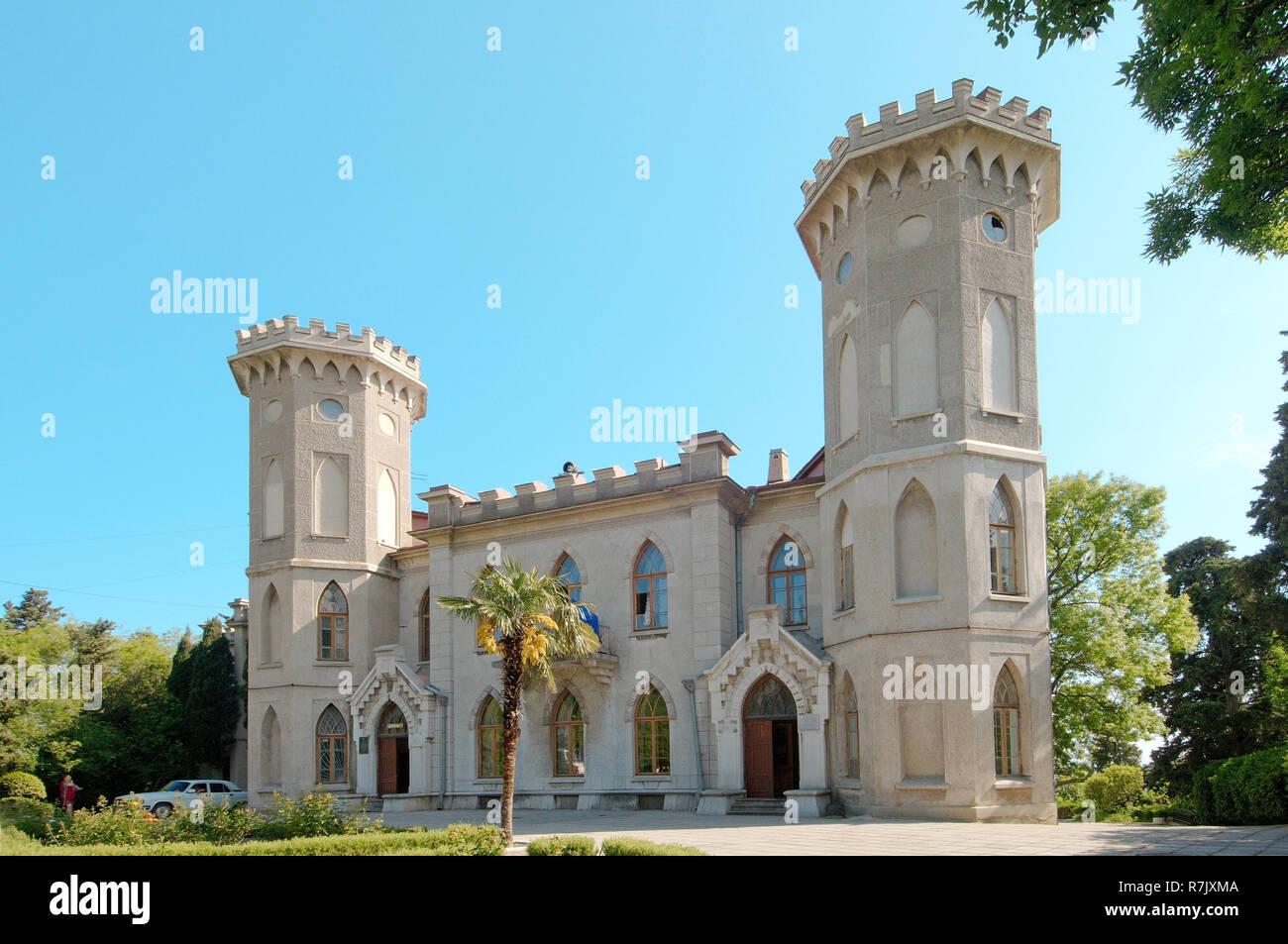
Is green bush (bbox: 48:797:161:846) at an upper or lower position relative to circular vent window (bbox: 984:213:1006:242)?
lower

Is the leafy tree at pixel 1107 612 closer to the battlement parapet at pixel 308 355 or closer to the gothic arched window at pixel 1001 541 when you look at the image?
the gothic arched window at pixel 1001 541

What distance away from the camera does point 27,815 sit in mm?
22859

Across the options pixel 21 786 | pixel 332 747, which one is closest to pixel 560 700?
pixel 332 747

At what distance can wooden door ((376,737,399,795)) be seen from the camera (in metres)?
31.8

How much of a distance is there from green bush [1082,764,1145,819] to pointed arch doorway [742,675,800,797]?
33.6ft

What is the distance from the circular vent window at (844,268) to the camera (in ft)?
85.1

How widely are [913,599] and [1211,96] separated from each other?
11466mm

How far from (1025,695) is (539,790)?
535 inches

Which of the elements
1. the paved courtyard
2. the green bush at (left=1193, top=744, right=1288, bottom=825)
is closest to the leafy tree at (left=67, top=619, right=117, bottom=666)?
the paved courtyard

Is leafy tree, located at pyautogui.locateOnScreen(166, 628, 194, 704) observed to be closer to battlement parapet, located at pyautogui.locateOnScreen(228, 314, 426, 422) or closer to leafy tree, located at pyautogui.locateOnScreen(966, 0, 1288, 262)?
battlement parapet, located at pyautogui.locateOnScreen(228, 314, 426, 422)

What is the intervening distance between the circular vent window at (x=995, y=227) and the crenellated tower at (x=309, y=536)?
19198mm

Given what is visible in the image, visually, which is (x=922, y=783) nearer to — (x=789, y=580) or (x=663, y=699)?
(x=789, y=580)
